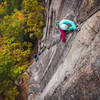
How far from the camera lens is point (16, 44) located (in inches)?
357

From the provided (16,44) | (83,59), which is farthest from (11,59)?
(83,59)

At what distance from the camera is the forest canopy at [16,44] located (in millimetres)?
7422

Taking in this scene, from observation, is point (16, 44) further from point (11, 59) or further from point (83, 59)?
point (83, 59)

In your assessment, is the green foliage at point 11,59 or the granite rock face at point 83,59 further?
the green foliage at point 11,59

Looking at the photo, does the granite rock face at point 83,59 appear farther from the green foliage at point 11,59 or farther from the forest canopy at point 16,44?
the forest canopy at point 16,44

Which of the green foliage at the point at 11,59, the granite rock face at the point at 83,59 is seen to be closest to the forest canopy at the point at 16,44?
the green foliage at the point at 11,59

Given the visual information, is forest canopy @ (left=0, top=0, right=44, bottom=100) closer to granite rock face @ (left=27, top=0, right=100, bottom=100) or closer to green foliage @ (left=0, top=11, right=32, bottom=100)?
green foliage @ (left=0, top=11, right=32, bottom=100)

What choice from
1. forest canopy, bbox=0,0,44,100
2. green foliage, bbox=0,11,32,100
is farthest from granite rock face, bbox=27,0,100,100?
forest canopy, bbox=0,0,44,100

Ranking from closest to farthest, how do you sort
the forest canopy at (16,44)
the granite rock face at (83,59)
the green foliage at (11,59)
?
the granite rock face at (83,59) < the green foliage at (11,59) < the forest canopy at (16,44)

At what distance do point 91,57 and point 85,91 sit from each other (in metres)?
1.22

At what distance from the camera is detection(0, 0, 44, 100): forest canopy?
24.3 ft

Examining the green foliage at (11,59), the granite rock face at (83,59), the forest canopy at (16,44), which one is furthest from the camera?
the forest canopy at (16,44)

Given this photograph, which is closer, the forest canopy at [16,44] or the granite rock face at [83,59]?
the granite rock face at [83,59]

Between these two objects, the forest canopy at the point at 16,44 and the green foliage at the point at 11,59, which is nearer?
the green foliage at the point at 11,59
